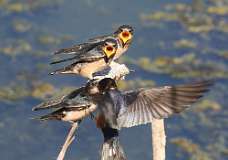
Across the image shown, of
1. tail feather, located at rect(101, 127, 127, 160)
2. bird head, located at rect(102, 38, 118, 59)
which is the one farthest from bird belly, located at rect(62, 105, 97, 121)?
bird head, located at rect(102, 38, 118, 59)

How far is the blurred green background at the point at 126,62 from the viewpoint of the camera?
8.97 meters

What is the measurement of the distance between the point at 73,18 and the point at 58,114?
847 cm

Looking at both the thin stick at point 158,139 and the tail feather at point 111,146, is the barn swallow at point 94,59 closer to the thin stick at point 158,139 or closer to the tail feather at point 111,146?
the thin stick at point 158,139

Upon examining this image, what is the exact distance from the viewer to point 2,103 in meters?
9.60

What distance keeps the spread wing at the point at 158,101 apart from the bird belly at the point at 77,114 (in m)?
0.14

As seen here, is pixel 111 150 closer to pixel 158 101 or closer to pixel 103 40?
pixel 158 101

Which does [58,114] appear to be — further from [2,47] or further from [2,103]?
[2,47]

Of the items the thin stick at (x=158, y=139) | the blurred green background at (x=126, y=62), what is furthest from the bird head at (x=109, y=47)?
the blurred green background at (x=126, y=62)

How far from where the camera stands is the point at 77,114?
3.13 m

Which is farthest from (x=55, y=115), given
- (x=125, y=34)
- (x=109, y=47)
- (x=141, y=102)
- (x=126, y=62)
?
(x=126, y=62)

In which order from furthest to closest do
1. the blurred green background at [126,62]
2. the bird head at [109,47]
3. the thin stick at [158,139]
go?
the blurred green background at [126,62]
the bird head at [109,47]
the thin stick at [158,139]

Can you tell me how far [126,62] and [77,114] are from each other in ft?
23.7

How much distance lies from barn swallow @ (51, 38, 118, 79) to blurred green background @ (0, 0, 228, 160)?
4436 millimetres

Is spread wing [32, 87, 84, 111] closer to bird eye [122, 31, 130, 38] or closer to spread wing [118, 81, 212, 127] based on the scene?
spread wing [118, 81, 212, 127]
